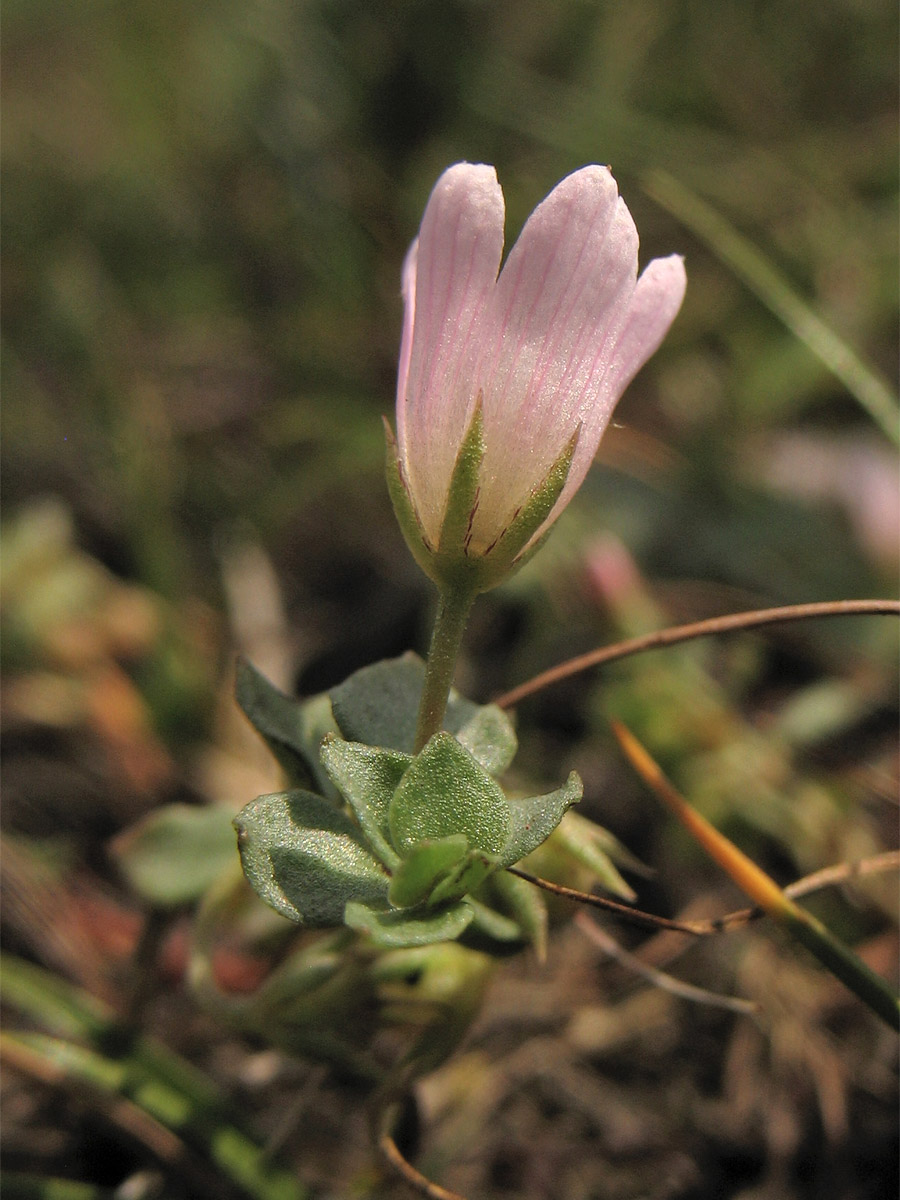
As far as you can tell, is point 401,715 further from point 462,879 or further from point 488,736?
point 462,879

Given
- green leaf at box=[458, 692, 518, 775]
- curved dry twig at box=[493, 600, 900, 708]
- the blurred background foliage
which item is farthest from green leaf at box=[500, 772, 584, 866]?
the blurred background foliage

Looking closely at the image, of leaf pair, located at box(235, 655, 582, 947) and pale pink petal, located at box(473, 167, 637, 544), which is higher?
pale pink petal, located at box(473, 167, 637, 544)

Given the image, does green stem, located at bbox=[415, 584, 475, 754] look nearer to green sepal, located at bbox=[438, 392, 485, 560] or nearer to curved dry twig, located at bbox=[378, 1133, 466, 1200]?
green sepal, located at bbox=[438, 392, 485, 560]

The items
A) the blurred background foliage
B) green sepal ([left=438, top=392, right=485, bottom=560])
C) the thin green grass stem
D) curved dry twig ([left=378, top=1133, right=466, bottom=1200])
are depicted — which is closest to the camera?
green sepal ([left=438, top=392, right=485, bottom=560])

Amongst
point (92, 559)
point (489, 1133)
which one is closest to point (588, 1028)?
point (489, 1133)

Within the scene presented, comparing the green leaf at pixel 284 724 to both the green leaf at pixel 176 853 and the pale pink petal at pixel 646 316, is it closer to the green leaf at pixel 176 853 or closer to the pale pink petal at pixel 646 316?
the green leaf at pixel 176 853
